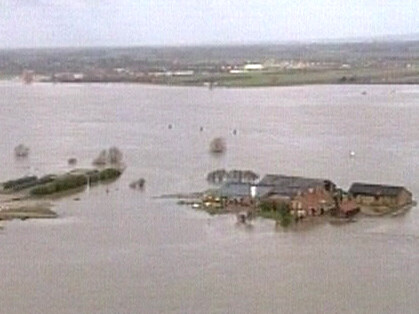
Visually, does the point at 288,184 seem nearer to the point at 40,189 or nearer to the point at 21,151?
the point at 40,189

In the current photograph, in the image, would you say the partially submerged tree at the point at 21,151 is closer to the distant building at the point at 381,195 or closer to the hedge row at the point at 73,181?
the hedge row at the point at 73,181

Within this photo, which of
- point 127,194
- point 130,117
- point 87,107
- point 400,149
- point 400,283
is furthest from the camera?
point 87,107

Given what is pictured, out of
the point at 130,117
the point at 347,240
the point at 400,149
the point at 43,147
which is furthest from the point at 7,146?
the point at 347,240

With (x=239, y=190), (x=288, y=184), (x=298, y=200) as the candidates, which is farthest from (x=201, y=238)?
Result: (x=288, y=184)

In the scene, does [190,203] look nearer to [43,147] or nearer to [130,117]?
[43,147]

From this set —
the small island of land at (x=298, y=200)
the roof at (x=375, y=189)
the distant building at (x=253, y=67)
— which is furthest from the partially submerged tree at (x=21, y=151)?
the distant building at (x=253, y=67)
